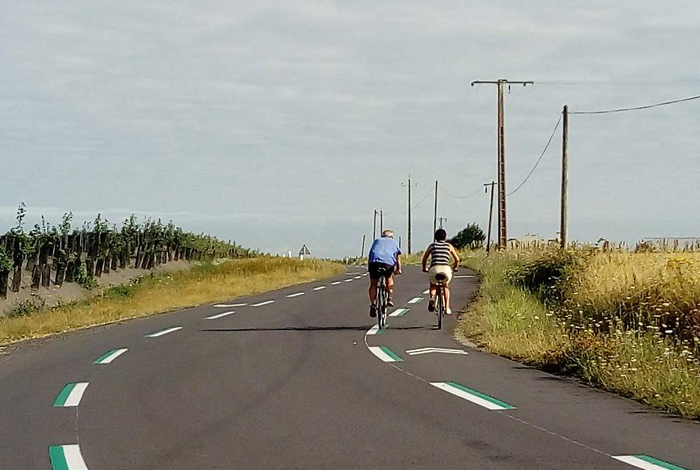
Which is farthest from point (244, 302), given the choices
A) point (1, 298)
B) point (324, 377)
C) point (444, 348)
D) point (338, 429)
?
point (338, 429)

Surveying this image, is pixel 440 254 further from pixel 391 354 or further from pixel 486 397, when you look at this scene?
pixel 486 397

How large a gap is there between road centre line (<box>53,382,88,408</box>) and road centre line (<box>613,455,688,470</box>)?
592 cm

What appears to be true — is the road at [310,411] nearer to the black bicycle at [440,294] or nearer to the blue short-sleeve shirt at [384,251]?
the black bicycle at [440,294]

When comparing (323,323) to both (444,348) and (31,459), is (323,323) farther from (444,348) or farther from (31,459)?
(31,459)

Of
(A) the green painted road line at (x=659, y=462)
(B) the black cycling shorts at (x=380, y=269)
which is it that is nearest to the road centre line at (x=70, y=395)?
(A) the green painted road line at (x=659, y=462)

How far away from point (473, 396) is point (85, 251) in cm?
3836

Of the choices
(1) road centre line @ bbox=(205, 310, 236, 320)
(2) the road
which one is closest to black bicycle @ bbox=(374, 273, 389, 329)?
(2) the road

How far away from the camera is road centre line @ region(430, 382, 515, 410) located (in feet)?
34.8

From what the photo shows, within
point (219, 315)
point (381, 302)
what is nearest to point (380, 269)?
point (381, 302)

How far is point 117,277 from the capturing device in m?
51.3

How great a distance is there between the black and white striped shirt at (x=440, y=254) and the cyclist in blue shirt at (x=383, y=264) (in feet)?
2.90

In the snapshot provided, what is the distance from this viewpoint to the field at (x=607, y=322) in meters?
12.1

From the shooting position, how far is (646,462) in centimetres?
782

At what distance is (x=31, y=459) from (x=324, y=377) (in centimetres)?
532
